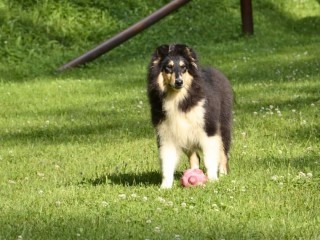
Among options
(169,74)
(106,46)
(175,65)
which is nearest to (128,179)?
(169,74)

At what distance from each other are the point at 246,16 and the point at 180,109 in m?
16.6

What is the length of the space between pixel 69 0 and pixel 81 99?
9.64 metres

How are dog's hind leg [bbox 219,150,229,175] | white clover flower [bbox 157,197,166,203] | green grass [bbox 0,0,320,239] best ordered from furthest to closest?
dog's hind leg [bbox 219,150,229,175], white clover flower [bbox 157,197,166,203], green grass [bbox 0,0,320,239]

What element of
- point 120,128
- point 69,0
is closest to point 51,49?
point 69,0

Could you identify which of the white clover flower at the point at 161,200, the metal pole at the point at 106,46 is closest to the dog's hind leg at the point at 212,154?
the white clover flower at the point at 161,200

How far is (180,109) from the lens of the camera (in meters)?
8.72

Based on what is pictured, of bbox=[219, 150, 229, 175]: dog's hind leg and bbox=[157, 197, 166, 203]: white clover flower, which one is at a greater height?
bbox=[157, 197, 166, 203]: white clover flower

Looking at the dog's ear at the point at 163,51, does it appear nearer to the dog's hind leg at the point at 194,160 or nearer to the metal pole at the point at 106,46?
the dog's hind leg at the point at 194,160

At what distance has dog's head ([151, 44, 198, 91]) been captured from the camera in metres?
8.52

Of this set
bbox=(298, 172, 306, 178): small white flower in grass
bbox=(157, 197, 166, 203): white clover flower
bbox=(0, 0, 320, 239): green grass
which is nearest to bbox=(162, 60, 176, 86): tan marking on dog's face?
bbox=(0, 0, 320, 239): green grass

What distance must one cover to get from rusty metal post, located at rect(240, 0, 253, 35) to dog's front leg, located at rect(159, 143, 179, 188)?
16.1 metres

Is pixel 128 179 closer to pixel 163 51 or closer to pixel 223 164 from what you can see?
pixel 223 164

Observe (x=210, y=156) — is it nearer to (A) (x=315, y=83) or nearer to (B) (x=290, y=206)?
(B) (x=290, y=206)

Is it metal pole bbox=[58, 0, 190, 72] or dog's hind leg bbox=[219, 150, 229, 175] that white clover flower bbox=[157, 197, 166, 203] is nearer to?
dog's hind leg bbox=[219, 150, 229, 175]
